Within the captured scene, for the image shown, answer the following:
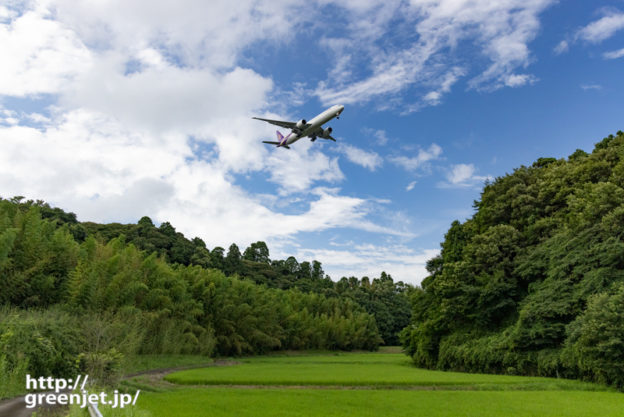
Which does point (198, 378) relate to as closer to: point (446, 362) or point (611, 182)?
point (446, 362)

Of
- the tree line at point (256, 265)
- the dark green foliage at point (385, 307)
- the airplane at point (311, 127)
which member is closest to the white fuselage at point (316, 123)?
the airplane at point (311, 127)

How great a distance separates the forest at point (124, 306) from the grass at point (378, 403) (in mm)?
3903

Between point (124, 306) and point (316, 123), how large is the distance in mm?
15282

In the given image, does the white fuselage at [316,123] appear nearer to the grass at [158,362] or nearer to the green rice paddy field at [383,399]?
the green rice paddy field at [383,399]

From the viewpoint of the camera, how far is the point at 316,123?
24984 millimetres

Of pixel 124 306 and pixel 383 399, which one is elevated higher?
pixel 124 306

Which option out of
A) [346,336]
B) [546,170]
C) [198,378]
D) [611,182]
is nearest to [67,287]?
[198,378]

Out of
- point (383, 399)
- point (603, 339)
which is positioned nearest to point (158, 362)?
point (383, 399)

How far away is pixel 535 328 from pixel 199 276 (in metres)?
31.3

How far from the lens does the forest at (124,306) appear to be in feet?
57.2

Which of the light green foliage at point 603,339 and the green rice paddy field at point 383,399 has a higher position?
the light green foliage at point 603,339

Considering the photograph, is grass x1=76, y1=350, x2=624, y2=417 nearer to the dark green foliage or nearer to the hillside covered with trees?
the hillside covered with trees

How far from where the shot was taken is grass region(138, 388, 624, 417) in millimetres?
14086

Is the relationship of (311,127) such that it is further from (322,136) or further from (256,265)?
(256,265)
